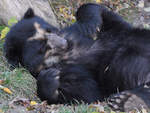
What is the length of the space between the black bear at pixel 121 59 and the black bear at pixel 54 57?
129 millimetres

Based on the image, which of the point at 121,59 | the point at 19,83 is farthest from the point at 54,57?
the point at 121,59

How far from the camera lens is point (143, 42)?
15.1 ft

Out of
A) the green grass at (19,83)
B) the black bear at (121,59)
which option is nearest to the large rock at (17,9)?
the green grass at (19,83)

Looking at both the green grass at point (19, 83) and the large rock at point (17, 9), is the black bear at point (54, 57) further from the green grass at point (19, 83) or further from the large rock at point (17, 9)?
the large rock at point (17, 9)

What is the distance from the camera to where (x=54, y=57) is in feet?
15.6

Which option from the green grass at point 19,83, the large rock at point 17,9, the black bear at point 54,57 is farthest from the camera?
the large rock at point 17,9

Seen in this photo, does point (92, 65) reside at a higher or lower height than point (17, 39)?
lower

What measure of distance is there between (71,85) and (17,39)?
1.18 m

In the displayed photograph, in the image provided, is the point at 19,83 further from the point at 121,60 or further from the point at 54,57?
the point at 121,60

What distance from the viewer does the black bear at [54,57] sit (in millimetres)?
4422

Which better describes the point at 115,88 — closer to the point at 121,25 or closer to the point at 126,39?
the point at 126,39

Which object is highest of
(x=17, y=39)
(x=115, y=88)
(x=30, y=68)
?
(x=17, y=39)

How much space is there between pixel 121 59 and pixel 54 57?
0.93 m

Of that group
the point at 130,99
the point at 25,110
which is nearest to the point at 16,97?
the point at 25,110
